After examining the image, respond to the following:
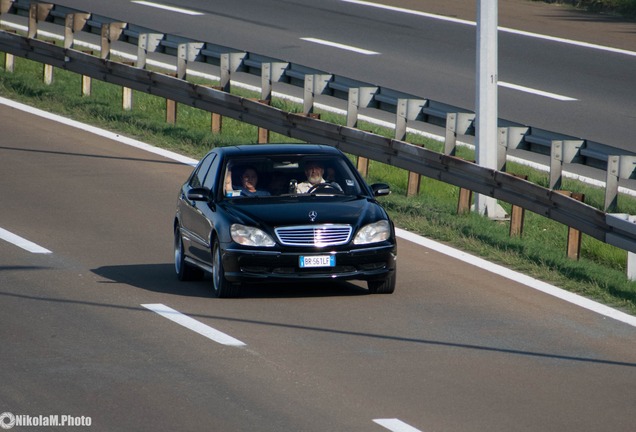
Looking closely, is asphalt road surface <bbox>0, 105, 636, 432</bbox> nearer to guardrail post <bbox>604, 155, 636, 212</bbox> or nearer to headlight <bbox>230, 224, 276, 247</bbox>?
headlight <bbox>230, 224, 276, 247</bbox>

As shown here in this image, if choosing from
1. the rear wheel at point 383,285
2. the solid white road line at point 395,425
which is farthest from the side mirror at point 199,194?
the solid white road line at point 395,425

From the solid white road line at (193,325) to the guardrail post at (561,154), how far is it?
16.0 feet

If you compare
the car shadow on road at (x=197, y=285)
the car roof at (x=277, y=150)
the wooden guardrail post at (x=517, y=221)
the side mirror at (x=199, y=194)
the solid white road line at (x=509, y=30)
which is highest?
the car roof at (x=277, y=150)

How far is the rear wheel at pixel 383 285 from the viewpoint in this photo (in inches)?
537

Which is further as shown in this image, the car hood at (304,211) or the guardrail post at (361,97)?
the guardrail post at (361,97)

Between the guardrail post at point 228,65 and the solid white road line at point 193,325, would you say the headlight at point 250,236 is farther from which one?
the guardrail post at point 228,65

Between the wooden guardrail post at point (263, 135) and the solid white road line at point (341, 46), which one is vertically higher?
the wooden guardrail post at point (263, 135)

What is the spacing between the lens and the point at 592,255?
1659 cm

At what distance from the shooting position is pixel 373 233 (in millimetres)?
13617

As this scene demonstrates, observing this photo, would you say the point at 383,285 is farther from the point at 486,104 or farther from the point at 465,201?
the point at 486,104

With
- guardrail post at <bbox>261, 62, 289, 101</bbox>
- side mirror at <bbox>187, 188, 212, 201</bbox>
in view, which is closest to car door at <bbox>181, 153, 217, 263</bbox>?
side mirror at <bbox>187, 188, 212, 201</bbox>

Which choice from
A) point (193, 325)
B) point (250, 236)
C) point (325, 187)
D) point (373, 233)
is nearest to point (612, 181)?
point (373, 233)

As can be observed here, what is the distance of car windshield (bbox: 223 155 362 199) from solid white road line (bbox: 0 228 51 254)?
93.4 inches

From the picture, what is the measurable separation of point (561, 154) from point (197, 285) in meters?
4.10
